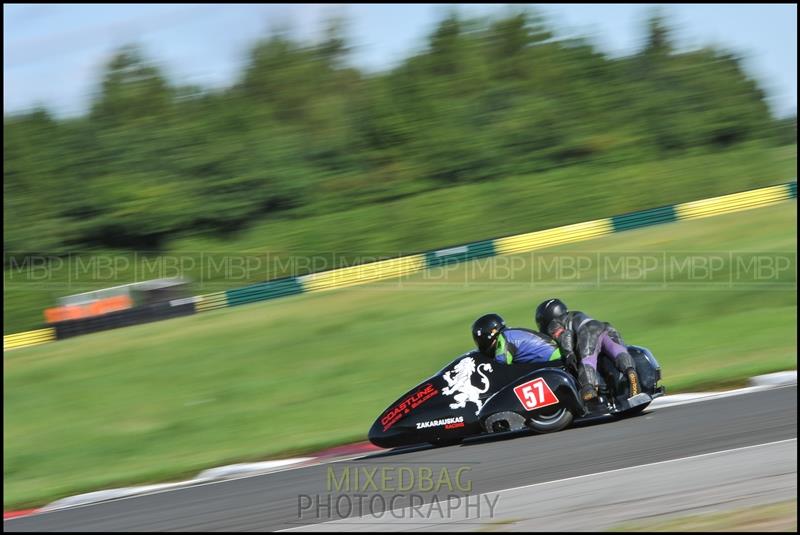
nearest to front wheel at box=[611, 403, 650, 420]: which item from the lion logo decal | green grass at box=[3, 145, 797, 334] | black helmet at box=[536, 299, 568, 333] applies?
black helmet at box=[536, 299, 568, 333]

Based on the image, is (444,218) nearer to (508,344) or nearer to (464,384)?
(508,344)

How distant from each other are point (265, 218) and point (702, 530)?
24.6 meters

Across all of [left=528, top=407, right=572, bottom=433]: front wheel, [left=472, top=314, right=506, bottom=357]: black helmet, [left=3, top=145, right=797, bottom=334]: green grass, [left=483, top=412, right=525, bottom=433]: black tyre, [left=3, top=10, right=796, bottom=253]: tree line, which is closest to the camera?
[left=483, top=412, right=525, bottom=433]: black tyre

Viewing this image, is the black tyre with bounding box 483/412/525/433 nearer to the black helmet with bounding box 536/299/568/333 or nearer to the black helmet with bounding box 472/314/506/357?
the black helmet with bounding box 472/314/506/357

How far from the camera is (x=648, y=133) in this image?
100 feet

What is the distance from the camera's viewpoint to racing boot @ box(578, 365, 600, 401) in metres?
7.62

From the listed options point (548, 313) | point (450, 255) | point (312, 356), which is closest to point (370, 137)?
point (450, 255)

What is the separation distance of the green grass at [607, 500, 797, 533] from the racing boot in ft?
8.32

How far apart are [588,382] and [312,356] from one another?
723 cm

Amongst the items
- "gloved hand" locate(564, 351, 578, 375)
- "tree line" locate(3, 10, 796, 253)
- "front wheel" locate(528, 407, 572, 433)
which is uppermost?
"tree line" locate(3, 10, 796, 253)

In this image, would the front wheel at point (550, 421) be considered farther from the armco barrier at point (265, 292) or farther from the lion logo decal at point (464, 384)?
the armco barrier at point (265, 292)

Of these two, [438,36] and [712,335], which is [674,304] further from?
[438,36]

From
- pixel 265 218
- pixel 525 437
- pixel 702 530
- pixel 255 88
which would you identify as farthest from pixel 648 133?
pixel 702 530

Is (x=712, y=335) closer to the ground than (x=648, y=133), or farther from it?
closer to the ground
